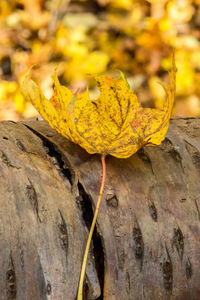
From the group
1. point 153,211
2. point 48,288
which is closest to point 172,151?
point 153,211

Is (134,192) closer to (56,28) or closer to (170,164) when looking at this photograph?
(170,164)

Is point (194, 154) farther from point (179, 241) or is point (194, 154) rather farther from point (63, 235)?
point (63, 235)

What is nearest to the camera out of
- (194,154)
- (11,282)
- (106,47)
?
(11,282)

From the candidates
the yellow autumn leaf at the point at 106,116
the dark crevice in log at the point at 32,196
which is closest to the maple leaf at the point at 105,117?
the yellow autumn leaf at the point at 106,116

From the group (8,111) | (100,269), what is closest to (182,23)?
(8,111)

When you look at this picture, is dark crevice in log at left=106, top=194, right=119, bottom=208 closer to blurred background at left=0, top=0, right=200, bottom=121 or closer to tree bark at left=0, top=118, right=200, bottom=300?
tree bark at left=0, top=118, right=200, bottom=300

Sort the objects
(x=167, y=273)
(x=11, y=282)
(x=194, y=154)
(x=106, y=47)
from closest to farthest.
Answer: (x=11, y=282)
(x=167, y=273)
(x=194, y=154)
(x=106, y=47)
